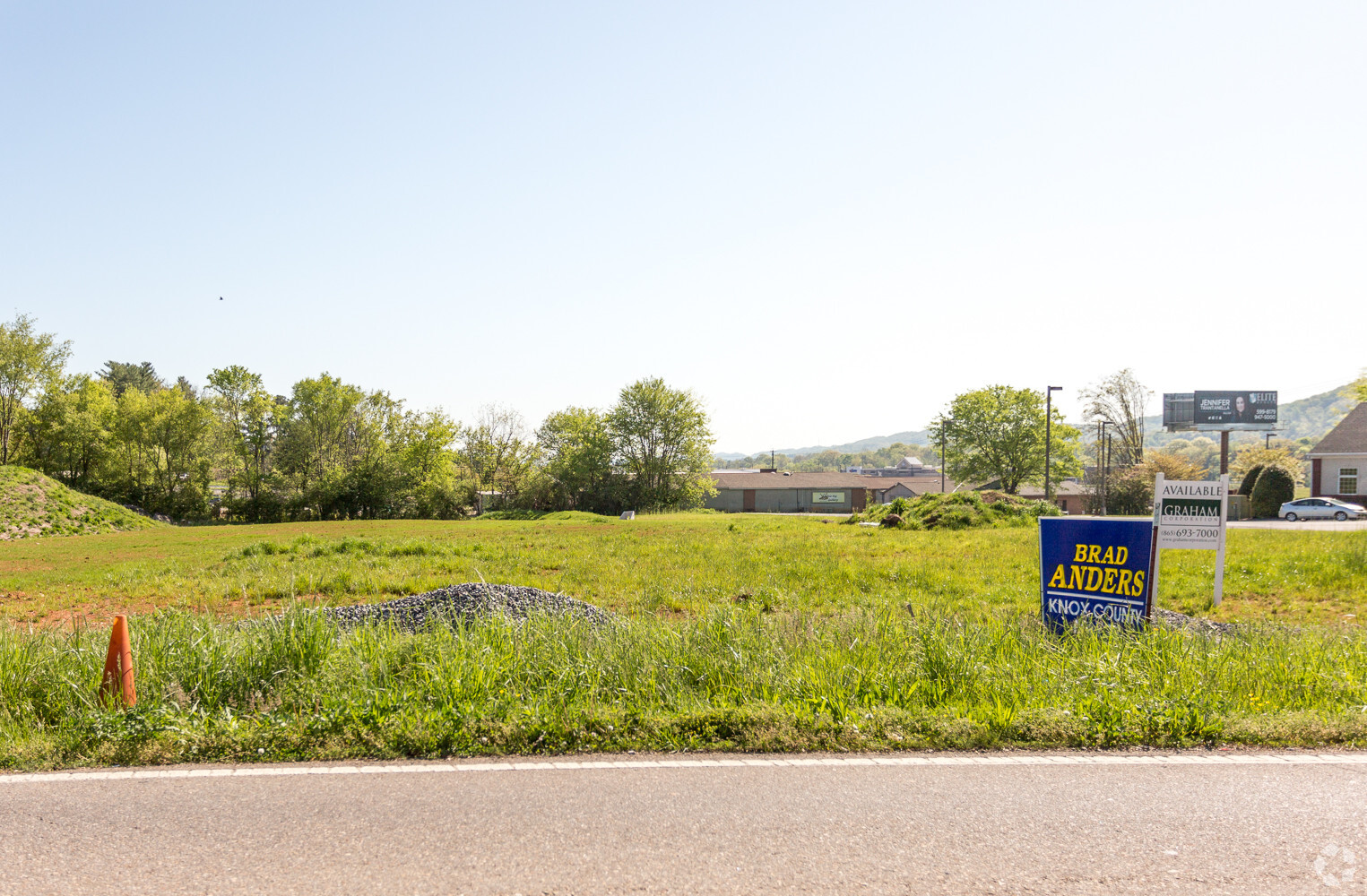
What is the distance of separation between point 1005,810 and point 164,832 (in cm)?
427

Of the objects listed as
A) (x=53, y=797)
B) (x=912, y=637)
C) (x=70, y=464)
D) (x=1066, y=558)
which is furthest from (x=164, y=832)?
(x=70, y=464)

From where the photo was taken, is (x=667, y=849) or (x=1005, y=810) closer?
(x=667, y=849)

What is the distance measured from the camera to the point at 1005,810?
13.2 feet

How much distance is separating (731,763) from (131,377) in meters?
116

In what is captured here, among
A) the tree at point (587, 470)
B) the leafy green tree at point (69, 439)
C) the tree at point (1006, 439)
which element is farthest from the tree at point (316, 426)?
the tree at point (1006, 439)

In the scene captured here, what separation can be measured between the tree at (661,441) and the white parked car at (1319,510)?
4286 centimetres

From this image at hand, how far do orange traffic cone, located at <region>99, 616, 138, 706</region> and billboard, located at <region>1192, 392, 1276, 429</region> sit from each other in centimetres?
7589

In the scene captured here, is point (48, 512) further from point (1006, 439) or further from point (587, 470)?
point (1006, 439)

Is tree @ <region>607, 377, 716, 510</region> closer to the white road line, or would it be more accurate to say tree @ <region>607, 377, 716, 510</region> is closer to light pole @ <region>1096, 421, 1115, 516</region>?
light pole @ <region>1096, 421, 1115, 516</region>

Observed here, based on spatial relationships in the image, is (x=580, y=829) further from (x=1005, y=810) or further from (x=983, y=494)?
(x=983, y=494)

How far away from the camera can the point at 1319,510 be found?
144ft

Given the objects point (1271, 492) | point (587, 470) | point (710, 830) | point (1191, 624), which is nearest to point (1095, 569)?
point (1191, 624)

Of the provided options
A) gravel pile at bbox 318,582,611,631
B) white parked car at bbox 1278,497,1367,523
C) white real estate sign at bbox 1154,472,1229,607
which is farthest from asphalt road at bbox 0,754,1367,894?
white parked car at bbox 1278,497,1367,523

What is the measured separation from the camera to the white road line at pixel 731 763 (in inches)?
181
